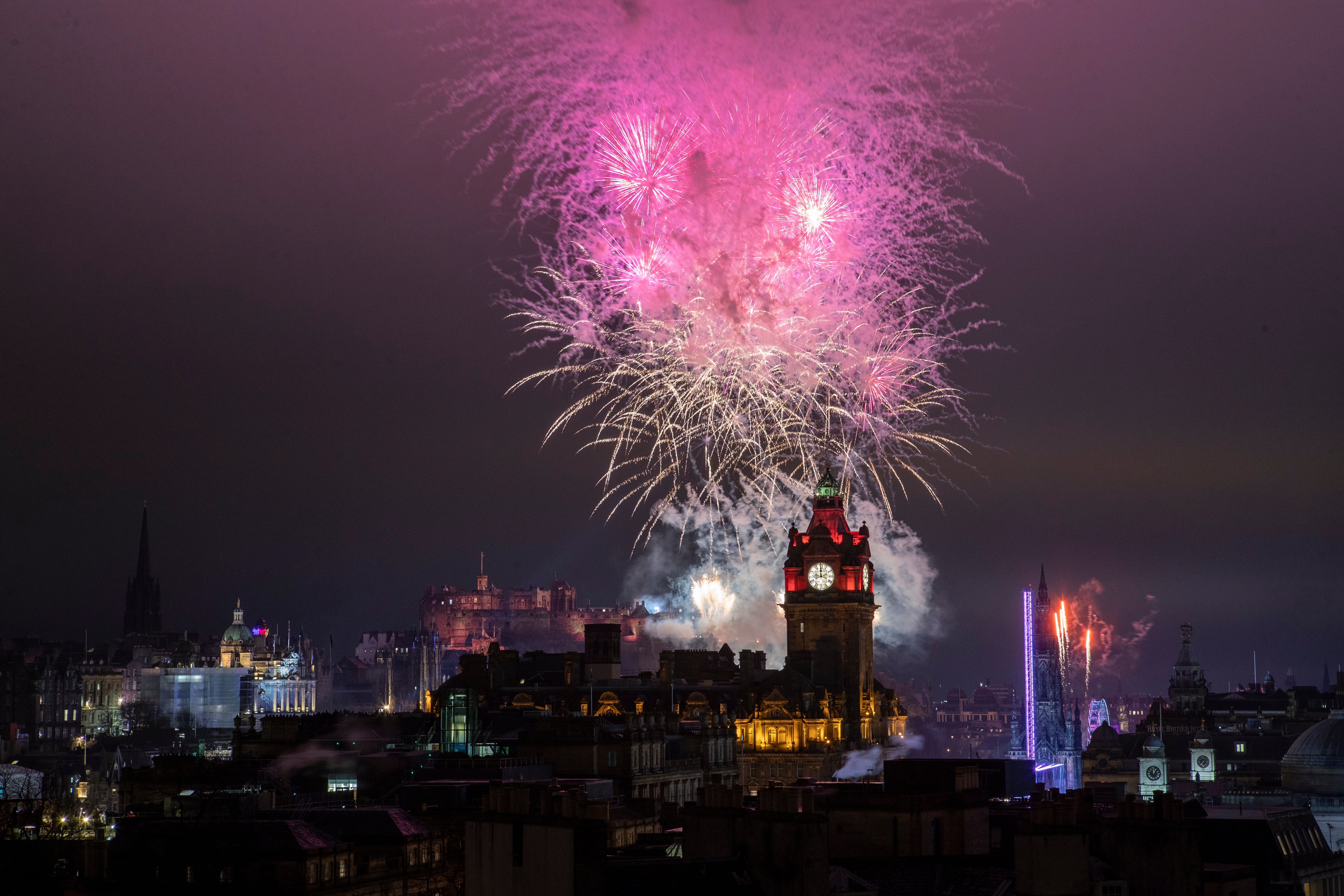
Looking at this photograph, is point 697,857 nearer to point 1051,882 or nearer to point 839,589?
point 1051,882

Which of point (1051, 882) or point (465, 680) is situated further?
point (465, 680)

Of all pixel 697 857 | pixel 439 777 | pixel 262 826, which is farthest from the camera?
pixel 439 777

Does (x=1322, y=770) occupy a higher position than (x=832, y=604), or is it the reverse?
(x=832, y=604)

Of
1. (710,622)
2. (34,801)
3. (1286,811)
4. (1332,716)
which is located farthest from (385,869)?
(710,622)

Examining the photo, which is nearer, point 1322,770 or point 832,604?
point 1322,770

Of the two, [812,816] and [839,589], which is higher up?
[839,589]

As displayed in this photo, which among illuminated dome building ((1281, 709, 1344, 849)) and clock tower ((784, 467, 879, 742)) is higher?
clock tower ((784, 467, 879, 742))

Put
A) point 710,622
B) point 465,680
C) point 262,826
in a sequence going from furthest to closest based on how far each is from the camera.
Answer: point 710,622 < point 465,680 < point 262,826

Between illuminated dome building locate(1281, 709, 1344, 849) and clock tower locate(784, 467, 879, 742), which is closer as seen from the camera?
illuminated dome building locate(1281, 709, 1344, 849)
